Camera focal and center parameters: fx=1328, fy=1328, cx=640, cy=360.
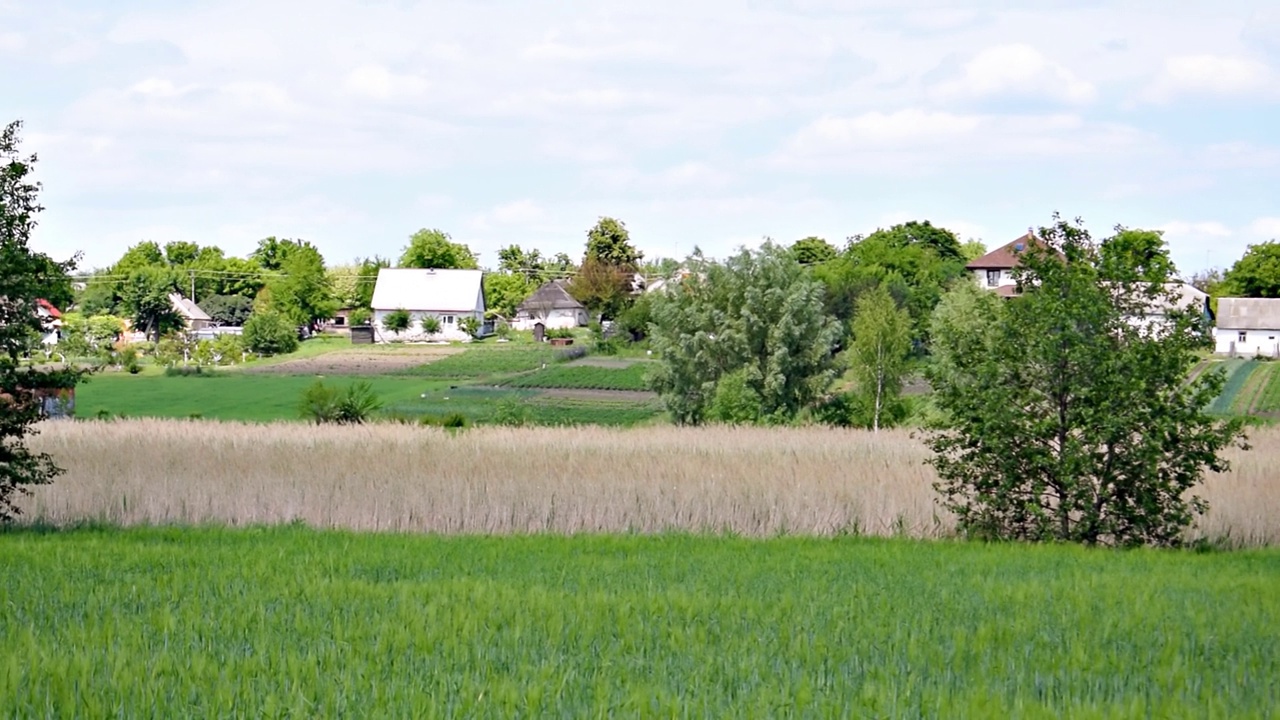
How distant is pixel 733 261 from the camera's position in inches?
2192

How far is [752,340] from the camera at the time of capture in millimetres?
53375

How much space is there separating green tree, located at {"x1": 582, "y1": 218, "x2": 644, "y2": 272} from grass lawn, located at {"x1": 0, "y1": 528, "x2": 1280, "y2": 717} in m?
131

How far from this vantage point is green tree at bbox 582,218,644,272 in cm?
14550

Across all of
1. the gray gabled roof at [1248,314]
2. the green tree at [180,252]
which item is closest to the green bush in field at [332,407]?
the gray gabled roof at [1248,314]

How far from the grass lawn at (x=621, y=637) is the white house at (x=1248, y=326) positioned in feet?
348

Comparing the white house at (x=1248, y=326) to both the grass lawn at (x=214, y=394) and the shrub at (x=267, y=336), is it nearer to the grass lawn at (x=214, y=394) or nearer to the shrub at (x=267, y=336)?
the grass lawn at (x=214, y=394)

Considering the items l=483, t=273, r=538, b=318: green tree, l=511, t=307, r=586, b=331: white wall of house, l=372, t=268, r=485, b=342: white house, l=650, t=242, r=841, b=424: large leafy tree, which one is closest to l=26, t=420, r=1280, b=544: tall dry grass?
l=650, t=242, r=841, b=424: large leafy tree

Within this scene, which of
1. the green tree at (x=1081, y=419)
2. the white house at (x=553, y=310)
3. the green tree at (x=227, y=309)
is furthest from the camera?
the green tree at (x=227, y=309)

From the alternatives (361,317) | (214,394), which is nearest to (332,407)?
(214,394)

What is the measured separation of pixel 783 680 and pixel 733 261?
48.8 meters

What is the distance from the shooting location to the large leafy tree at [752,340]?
5231 cm

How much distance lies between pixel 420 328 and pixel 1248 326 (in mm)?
72328

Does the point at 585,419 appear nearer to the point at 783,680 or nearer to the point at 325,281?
the point at 783,680

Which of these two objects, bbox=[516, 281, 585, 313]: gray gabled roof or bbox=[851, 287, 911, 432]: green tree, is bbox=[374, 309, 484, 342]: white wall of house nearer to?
bbox=[516, 281, 585, 313]: gray gabled roof
